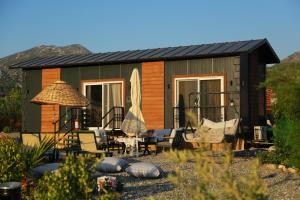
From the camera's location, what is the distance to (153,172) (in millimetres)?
8469

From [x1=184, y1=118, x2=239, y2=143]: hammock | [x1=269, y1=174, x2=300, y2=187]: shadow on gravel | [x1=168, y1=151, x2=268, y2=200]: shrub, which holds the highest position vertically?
[x1=168, y1=151, x2=268, y2=200]: shrub

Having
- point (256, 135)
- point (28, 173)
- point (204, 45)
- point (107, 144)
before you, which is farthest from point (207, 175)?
point (204, 45)

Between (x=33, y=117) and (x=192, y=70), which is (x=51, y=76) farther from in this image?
(x=192, y=70)

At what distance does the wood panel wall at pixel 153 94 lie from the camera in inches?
635

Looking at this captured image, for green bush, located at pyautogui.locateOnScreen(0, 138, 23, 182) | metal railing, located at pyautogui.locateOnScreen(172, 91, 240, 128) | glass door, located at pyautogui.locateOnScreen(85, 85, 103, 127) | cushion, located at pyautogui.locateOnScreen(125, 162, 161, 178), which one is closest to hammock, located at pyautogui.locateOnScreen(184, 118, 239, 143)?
metal railing, located at pyautogui.locateOnScreen(172, 91, 240, 128)

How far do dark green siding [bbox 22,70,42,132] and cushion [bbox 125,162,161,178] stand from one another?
10774 mm

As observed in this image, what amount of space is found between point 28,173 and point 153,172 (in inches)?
91.1

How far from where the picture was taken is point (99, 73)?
57.2 ft

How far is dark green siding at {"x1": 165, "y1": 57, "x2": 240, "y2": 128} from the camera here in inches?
586

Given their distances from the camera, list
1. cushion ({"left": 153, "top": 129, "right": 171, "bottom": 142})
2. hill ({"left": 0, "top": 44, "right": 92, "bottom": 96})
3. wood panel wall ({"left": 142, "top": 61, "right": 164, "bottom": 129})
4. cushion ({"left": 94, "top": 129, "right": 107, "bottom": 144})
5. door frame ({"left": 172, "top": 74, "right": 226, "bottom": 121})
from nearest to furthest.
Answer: cushion ({"left": 94, "top": 129, "right": 107, "bottom": 144}) < cushion ({"left": 153, "top": 129, "right": 171, "bottom": 142}) < door frame ({"left": 172, "top": 74, "right": 226, "bottom": 121}) < wood panel wall ({"left": 142, "top": 61, "right": 164, "bottom": 129}) < hill ({"left": 0, "top": 44, "right": 92, "bottom": 96})

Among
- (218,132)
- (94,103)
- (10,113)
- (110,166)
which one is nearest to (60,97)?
(110,166)

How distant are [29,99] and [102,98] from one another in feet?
11.3

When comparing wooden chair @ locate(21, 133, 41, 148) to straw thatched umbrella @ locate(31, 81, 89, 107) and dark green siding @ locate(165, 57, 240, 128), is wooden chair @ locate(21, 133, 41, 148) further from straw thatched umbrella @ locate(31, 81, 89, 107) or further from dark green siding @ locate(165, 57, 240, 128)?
dark green siding @ locate(165, 57, 240, 128)

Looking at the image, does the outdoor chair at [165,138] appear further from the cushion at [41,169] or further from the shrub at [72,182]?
the shrub at [72,182]
